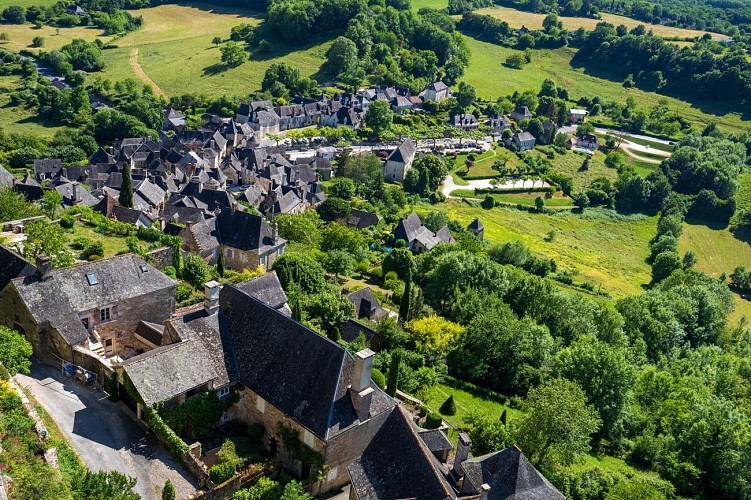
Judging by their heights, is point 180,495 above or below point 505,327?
above

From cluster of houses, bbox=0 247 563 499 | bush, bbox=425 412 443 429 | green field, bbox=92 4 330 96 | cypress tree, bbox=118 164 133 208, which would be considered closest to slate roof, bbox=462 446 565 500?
cluster of houses, bbox=0 247 563 499

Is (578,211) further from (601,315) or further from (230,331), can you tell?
(230,331)

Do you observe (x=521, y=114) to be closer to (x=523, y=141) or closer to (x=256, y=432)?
(x=523, y=141)

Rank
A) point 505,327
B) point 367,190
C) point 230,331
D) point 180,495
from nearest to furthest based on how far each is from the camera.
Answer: point 180,495 → point 230,331 → point 505,327 → point 367,190

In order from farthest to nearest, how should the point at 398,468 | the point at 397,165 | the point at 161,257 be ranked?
the point at 397,165, the point at 161,257, the point at 398,468

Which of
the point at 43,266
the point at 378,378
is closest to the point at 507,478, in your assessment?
the point at 378,378

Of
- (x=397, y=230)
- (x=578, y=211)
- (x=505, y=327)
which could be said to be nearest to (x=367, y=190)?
(x=397, y=230)
